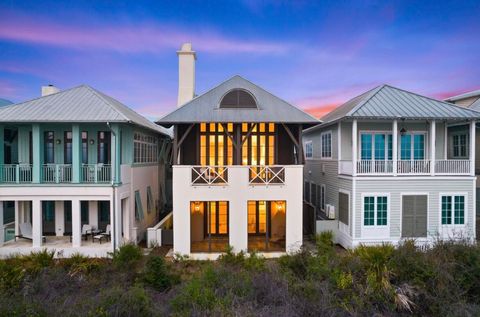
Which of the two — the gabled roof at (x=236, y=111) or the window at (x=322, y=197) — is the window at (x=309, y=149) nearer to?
the window at (x=322, y=197)

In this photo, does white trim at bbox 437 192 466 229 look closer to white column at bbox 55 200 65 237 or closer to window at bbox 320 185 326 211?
window at bbox 320 185 326 211

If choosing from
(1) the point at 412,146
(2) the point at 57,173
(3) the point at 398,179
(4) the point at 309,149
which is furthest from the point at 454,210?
Answer: (2) the point at 57,173

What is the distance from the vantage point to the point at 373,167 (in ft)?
43.0

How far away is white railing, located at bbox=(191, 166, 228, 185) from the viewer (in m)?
12.0

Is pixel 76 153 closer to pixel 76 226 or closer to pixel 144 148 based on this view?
pixel 76 226

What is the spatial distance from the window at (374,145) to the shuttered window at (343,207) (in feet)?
7.59

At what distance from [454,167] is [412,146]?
6.81 ft

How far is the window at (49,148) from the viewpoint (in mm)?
13312

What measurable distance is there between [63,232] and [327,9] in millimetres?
22339

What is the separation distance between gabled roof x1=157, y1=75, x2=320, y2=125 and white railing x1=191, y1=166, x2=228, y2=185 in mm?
2190

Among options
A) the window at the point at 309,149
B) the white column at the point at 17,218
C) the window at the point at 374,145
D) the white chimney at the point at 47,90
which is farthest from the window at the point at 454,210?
the white chimney at the point at 47,90

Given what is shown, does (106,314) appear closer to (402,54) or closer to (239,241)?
(239,241)

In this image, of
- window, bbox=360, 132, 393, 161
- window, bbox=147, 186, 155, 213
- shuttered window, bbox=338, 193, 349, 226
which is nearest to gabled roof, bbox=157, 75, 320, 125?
window, bbox=360, 132, 393, 161

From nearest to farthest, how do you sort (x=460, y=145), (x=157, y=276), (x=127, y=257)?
(x=157, y=276) < (x=127, y=257) < (x=460, y=145)
